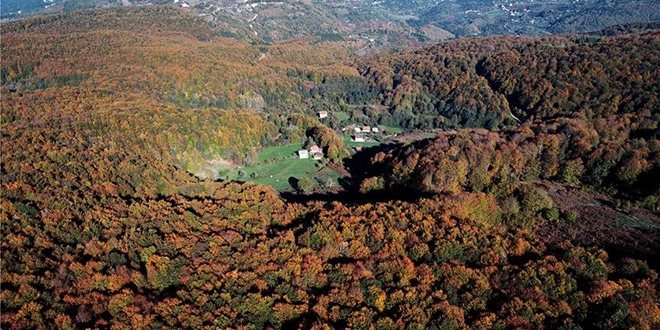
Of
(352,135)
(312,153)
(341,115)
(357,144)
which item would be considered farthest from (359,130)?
(312,153)

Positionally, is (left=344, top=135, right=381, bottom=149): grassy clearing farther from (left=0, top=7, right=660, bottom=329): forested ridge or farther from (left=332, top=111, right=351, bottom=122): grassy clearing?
(left=332, top=111, right=351, bottom=122): grassy clearing

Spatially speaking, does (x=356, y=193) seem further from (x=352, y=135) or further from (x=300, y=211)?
(x=352, y=135)

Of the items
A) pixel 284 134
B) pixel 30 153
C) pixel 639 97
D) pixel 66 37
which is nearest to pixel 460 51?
pixel 639 97

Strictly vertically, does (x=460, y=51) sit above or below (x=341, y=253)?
below

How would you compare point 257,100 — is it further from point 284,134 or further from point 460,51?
point 460,51

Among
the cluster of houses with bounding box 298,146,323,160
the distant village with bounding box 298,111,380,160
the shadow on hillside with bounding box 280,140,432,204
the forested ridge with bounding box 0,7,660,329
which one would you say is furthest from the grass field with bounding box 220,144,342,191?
the forested ridge with bounding box 0,7,660,329

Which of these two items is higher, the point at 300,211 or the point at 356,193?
the point at 300,211
